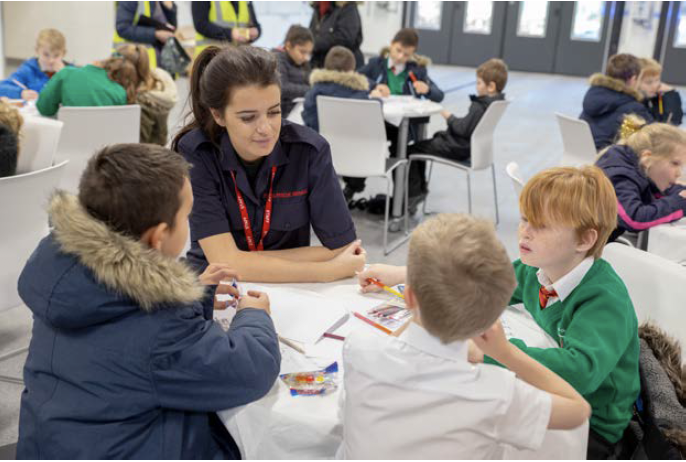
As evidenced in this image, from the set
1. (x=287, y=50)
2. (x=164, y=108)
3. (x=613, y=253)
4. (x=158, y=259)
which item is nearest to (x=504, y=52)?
(x=287, y=50)

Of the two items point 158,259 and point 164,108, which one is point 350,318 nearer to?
point 158,259

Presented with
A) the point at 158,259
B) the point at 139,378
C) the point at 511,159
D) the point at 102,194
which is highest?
the point at 102,194

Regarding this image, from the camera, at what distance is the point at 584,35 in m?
14.2

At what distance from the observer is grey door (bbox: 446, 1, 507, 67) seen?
14.6m

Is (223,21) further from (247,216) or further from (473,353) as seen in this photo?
(473,353)

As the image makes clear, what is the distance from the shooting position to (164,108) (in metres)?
4.19

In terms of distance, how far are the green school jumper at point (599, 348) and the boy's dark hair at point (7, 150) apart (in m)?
1.98

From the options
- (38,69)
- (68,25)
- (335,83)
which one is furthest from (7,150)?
(68,25)

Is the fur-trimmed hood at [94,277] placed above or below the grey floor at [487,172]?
above

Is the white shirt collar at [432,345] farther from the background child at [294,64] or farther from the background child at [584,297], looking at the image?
the background child at [294,64]

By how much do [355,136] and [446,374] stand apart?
10.6ft

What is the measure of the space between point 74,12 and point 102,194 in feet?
31.5

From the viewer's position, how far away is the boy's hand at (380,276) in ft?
6.00

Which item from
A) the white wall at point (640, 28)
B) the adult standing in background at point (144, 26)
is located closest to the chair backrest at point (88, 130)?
the adult standing in background at point (144, 26)
